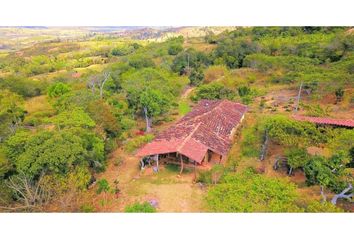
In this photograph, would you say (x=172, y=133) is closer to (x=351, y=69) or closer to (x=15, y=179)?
(x=15, y=179)

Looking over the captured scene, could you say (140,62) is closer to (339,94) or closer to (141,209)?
(339,94)

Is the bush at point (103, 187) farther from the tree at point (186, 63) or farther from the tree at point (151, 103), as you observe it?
the tree at point (186, 63)

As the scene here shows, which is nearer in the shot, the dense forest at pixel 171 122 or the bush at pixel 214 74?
the dense forest at pixel 171 122

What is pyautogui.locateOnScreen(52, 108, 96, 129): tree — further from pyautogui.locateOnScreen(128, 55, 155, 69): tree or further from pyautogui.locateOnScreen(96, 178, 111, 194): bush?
pyautogui.locateOnScreen(128, 55, 155, 69): tree

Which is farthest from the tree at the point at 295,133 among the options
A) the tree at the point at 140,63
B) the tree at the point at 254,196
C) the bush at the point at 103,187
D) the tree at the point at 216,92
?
the tree at the point at 140,63

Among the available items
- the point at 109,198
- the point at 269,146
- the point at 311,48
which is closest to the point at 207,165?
the point at 269,146

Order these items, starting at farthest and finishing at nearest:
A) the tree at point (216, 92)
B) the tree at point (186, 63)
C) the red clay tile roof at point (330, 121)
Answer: the tree at point (186, 63)
the tree at point (216, 92)
the red clay tile roof at point (330, 121)

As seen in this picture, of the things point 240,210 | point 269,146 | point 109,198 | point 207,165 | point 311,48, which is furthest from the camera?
point 311,48
